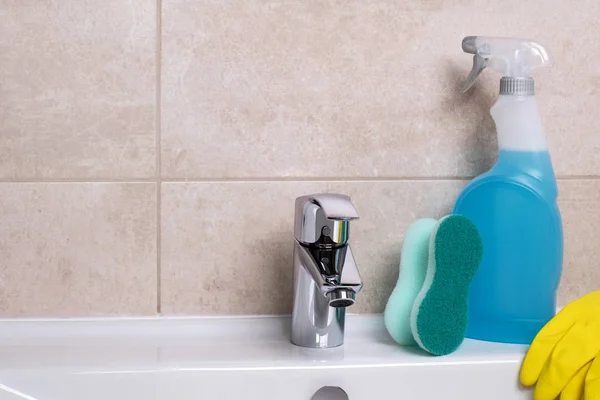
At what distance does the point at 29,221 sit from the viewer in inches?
29.9

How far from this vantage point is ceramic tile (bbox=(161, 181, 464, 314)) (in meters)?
0.78

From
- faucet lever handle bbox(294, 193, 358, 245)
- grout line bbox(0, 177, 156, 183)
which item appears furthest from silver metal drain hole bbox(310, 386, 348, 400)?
→ grout line bbox(0, 177, 156, 183)

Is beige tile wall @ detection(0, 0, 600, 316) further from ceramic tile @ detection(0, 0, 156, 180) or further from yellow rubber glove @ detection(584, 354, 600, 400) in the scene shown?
yellow rubber glove @ detection(584, 354, 600, 400)

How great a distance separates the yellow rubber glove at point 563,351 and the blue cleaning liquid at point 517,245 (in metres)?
0.03

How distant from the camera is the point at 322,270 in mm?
684

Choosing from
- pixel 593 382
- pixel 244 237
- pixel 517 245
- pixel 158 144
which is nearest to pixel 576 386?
pixel 593 382

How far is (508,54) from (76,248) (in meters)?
0.50

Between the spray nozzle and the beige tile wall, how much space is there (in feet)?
0.18

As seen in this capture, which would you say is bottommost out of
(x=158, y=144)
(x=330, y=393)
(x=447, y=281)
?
(x=330, y=393)

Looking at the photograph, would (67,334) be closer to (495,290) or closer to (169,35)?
(169,35)

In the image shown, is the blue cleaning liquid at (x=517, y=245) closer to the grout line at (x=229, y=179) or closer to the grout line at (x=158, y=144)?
the grout line at (x=229, y=179)

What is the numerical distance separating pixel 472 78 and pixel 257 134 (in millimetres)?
237

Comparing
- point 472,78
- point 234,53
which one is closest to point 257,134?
point 234,53

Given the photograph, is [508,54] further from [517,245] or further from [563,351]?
[563,351]
